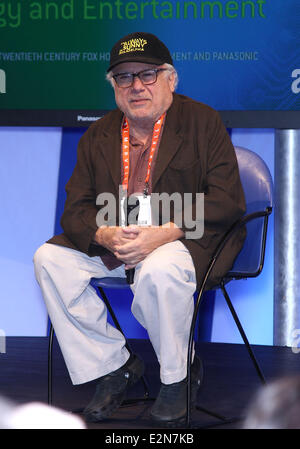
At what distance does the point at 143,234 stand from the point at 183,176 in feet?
1.04

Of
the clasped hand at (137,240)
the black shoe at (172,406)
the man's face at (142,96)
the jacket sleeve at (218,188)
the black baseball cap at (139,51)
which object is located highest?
the black baseball cap at (139,51)

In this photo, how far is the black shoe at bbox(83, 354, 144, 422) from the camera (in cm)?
258

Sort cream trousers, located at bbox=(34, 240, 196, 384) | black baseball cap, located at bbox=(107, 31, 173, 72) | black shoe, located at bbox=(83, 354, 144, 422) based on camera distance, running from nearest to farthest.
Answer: cream trousers, located at bbox=(34, 240, 196, 384)
black shoe, located at bbox=(83, 354, 144, 422)
black baseball cap, located at bbox=(107, 31, 173, 72)

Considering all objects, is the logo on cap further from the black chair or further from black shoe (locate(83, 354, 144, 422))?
black shoe (locate(83, 354, 144, 422))

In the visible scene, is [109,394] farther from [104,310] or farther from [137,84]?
[137,84]

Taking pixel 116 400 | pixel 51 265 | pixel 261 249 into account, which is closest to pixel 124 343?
pixel 116 400

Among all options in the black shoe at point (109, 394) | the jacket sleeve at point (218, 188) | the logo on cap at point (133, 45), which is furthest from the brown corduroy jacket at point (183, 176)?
the black shoe at point (109, 394)

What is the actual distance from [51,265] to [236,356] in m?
1.53

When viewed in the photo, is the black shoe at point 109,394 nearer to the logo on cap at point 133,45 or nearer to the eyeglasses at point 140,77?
the eyeglasses at point 140,77

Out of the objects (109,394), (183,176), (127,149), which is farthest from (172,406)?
(127,149)

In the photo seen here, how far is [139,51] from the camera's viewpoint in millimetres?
2789

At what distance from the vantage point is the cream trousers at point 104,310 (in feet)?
8.05

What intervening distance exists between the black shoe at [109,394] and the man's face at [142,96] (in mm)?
1002

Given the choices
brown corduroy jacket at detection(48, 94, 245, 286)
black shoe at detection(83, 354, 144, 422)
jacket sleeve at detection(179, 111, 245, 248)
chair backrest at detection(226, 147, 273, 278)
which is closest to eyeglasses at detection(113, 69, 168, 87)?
brown corduroy jacket at detection(48, 94, 245, 286)
